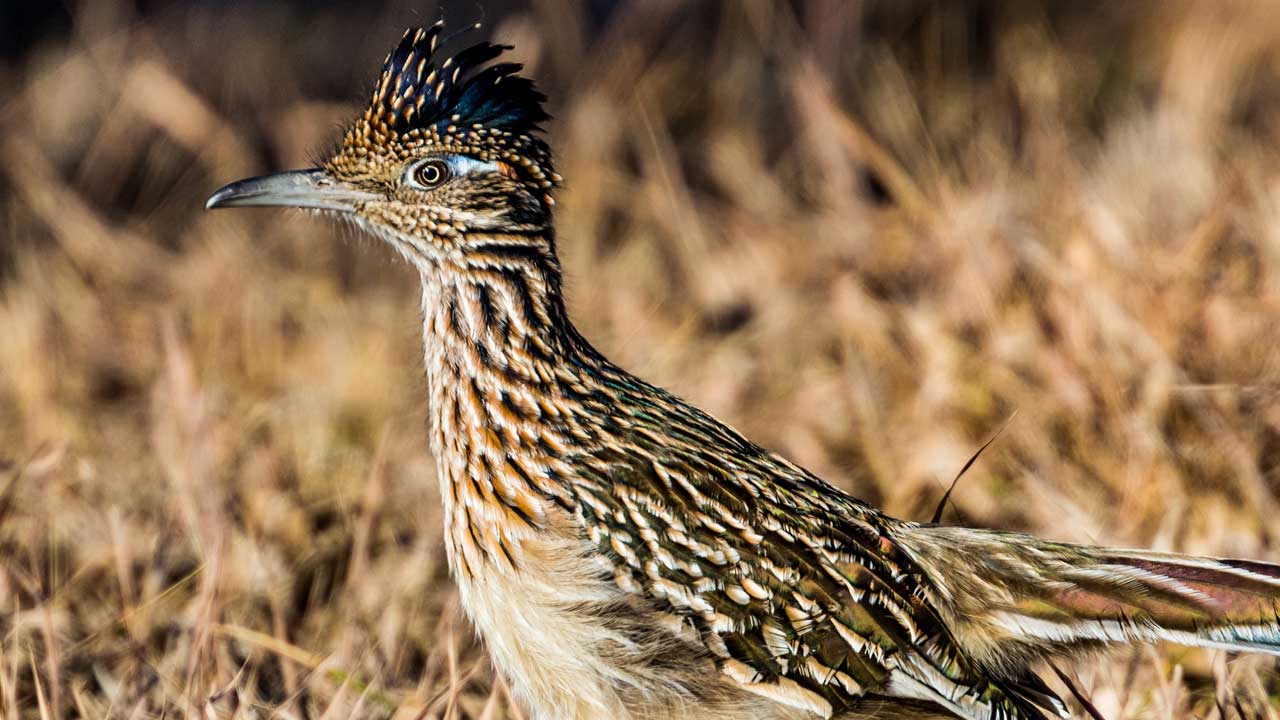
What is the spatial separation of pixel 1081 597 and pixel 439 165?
202cm

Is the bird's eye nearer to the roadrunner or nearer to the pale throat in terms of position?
the roadrunner

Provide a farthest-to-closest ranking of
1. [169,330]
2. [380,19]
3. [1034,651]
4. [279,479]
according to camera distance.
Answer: [380,19]
[279,479]
[169,330]
[1034,651]

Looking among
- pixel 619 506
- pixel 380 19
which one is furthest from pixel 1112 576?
pixel 380 19

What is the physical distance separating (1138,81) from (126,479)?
279 inches

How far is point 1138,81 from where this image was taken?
10453 mm

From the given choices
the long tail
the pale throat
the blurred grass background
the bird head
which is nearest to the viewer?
the long tail

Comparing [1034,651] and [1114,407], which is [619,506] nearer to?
[1034,651]

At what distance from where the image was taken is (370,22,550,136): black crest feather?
14.3 ft

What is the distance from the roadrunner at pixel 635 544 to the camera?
386 centimetres

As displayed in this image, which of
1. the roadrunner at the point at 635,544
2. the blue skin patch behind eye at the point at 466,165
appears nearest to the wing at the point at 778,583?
the roadrunner at the point at 635,544

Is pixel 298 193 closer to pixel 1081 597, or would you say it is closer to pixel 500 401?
pixel 500 401

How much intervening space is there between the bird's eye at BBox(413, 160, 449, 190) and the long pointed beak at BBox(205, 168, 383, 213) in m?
0.13

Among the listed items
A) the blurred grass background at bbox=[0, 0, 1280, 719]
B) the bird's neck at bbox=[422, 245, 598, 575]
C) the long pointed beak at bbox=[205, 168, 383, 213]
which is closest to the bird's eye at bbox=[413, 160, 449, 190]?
the long pointed beak at bbox=[205, 168, 383, 213]

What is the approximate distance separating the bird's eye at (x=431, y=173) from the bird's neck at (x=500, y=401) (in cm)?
24
